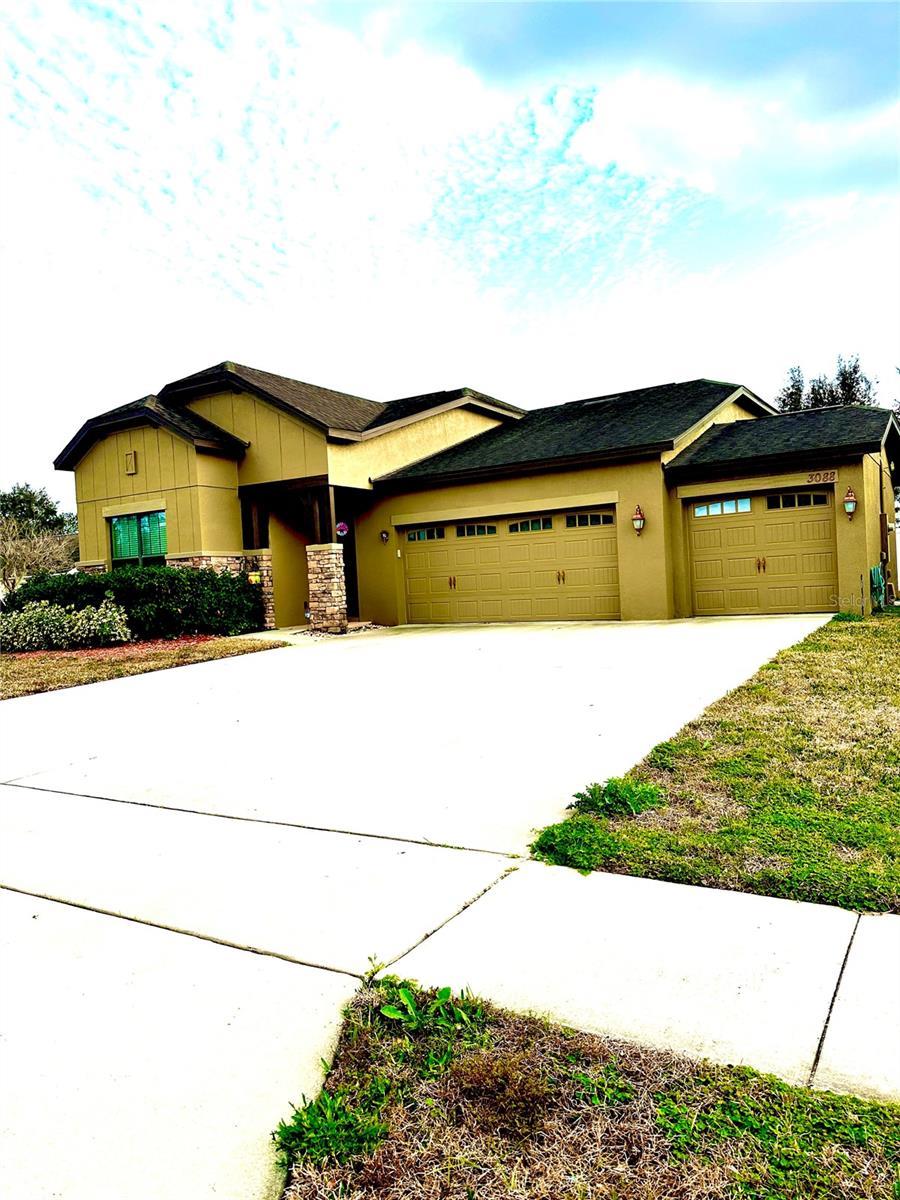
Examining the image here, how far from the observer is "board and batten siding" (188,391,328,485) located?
1619cm

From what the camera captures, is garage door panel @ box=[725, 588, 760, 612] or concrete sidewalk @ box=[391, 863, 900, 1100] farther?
garage door panel @ box=[725, 588, 760, 612]

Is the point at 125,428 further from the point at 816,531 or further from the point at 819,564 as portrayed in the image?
the point at 819,564

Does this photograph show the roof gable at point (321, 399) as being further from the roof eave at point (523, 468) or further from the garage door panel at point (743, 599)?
the garage door panel at point (743, 599)

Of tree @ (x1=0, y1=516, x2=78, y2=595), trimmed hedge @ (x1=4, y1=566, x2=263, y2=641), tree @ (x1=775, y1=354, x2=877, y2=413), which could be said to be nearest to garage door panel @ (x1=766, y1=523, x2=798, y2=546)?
trimmed hedge @ (x1=4, y1=566, x2=263, y2=641)

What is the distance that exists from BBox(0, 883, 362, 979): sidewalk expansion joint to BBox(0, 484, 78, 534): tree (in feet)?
112

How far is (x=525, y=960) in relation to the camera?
8.48 ft

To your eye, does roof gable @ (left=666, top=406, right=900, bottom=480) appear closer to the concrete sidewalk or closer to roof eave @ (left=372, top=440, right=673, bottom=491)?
roof eave @ (left=372, top=440, right=673, bottom=491)

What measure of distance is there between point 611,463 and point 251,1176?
46.1 feet

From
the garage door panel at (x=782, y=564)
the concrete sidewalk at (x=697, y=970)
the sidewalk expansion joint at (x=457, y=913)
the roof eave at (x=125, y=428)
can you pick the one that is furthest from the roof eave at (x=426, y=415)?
the concrete sidewalk at (x=697, y=970)

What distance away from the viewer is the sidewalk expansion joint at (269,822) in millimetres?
3666

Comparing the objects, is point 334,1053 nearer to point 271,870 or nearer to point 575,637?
point 271,870

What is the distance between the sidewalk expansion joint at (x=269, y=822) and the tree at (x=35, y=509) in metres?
32.3

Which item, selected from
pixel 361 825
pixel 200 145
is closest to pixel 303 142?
pixel 200 145

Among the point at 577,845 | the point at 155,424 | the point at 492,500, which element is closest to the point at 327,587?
the point at 492,500
